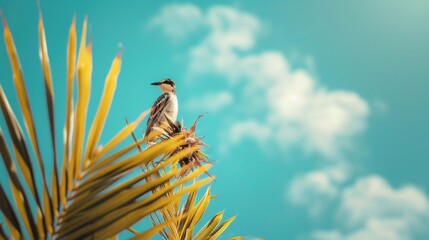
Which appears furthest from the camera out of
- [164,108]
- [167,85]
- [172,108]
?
[167,85]

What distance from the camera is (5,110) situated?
1629mm

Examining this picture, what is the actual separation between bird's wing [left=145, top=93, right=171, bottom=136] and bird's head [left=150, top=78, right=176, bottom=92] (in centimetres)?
72

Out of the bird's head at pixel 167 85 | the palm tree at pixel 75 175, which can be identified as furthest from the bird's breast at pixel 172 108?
the palm tree at pixel 75 175

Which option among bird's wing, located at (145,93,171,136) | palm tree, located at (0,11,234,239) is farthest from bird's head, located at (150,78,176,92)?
palm tree, located at (0,11,234,239)

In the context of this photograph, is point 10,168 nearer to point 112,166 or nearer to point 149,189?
point 112,166

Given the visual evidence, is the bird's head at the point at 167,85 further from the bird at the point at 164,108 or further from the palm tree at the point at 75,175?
the palm tree at the point at 75,175

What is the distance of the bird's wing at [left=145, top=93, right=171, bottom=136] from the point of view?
5.79 meters

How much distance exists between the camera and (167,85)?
792 centimetres

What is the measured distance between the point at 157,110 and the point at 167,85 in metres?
1.65

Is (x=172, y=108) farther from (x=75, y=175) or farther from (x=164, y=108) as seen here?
(x=75, y=175)

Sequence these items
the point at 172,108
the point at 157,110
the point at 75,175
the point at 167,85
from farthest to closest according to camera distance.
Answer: the point at 167,85 → the point at 172,108 → the point at 157,110 → the point at 75,175

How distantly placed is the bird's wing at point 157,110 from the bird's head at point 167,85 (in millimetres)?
725

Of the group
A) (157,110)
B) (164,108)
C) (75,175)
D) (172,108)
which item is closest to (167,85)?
(172,108)

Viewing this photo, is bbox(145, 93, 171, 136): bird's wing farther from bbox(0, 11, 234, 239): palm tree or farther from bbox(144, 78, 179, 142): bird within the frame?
bbox(0, 11, 234, 239): palm tree
